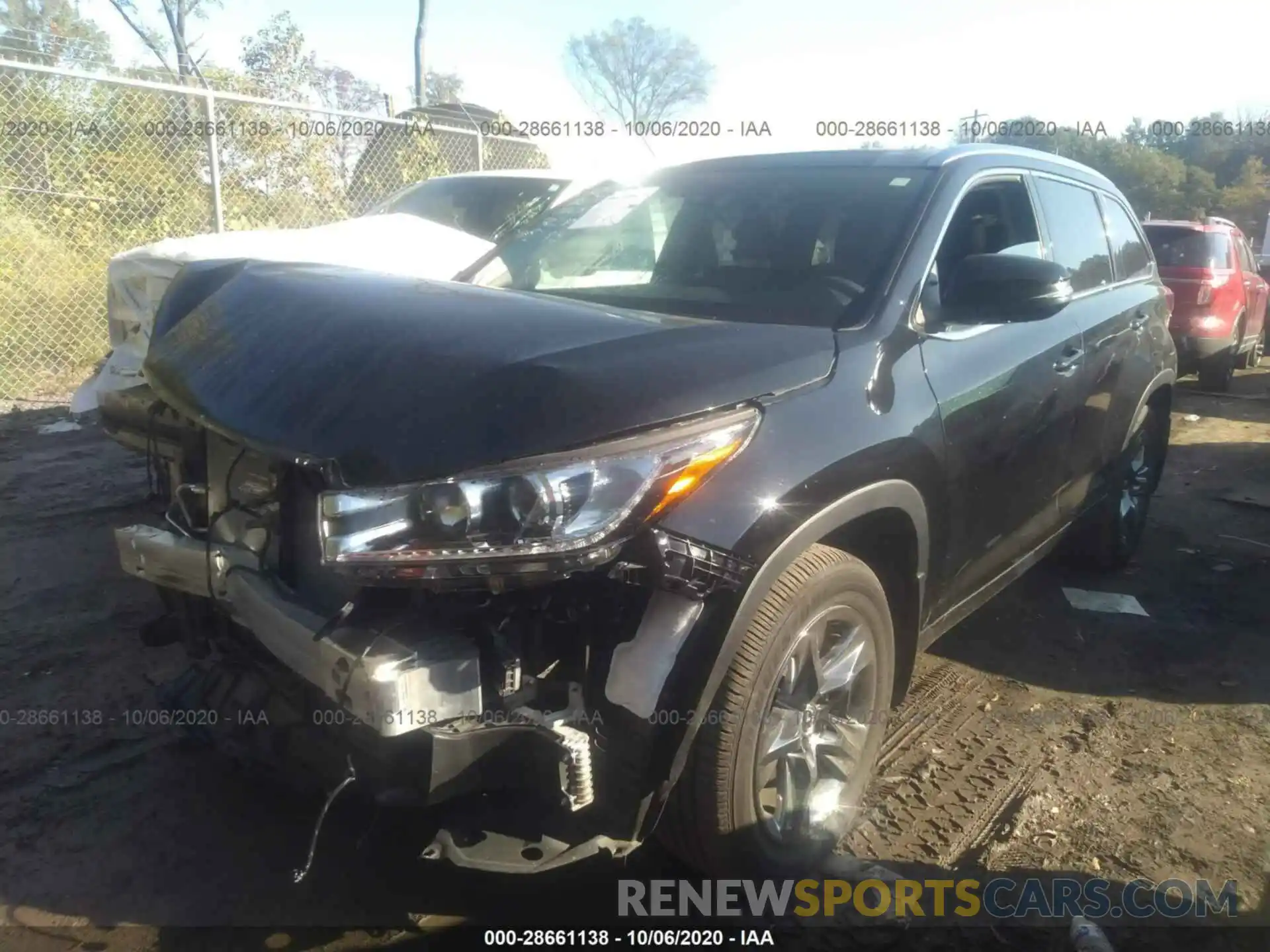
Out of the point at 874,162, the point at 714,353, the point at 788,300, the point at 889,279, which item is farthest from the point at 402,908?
the point at 874,162

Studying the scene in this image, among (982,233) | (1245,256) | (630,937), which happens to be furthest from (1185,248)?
(630,937)

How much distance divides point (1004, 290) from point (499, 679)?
69.9 inches

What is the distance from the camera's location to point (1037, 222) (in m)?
3.58

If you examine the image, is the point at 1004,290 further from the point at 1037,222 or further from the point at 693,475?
the point at 693,475

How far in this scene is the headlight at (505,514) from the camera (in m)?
1.80

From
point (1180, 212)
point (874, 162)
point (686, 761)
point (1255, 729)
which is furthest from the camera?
point (1180, 212)

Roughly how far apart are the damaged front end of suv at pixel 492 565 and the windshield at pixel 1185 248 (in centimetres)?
922

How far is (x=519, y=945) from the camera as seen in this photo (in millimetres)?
2309

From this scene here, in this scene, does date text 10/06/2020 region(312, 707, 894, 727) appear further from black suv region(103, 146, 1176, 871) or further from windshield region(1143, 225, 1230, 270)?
windshield region(1143, 225, 1230, 270)

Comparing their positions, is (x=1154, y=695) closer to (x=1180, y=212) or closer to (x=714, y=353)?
(x=714, y=353)

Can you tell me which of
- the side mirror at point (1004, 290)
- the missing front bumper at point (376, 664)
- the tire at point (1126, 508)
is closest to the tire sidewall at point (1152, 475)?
the tire at point (1126, 508)

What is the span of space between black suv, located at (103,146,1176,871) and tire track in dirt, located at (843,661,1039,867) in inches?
7.6

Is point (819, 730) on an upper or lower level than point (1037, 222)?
lower

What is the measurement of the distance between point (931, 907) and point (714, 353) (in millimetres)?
1536
